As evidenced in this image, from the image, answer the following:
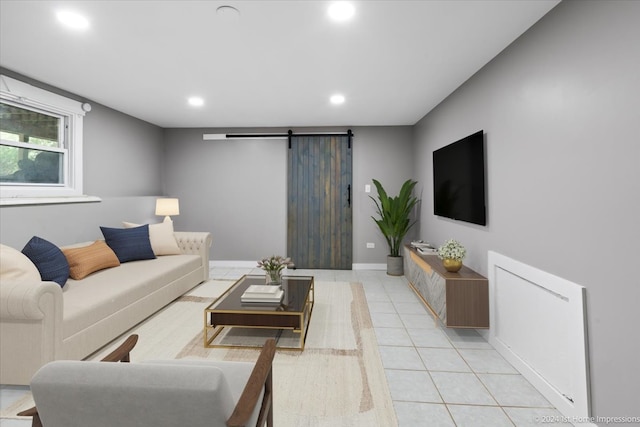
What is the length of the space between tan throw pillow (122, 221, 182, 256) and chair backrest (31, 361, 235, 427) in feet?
10.6

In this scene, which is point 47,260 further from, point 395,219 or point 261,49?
point 395,219

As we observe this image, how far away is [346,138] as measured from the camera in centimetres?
512

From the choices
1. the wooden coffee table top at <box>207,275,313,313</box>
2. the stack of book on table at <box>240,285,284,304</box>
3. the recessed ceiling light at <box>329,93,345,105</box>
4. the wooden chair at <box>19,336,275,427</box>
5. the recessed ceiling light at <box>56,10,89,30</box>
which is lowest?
the wooden coffee table top at <box>207,275,313,313</box>

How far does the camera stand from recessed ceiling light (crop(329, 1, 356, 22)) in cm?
187

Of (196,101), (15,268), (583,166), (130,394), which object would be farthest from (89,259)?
(583,166)

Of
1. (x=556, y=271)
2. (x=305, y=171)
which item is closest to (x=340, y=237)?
(x=305, y=171)

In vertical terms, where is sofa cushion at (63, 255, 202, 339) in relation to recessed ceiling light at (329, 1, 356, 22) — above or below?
below

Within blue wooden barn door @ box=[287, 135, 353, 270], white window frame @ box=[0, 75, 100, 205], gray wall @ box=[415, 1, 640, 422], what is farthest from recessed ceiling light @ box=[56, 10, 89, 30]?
blue wooden barn door @ box=[287, 135, 353, 270]

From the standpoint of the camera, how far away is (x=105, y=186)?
13.2 ft

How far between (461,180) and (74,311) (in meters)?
3.47

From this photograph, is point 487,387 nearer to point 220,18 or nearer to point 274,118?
point 220,18

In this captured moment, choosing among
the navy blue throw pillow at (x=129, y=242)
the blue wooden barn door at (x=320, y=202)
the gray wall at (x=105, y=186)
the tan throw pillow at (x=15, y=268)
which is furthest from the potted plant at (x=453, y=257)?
the gray wall at (x=105, y=186)

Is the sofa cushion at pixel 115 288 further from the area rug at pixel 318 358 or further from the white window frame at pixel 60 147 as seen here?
the white window frame at pixel 60 147

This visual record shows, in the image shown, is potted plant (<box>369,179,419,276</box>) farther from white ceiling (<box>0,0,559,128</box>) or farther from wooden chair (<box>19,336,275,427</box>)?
wooden chair (<box>19,336,275,427</box>)
